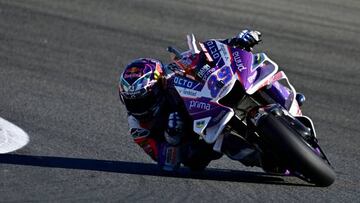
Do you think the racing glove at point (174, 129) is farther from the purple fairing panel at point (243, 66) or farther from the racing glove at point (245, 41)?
the racing glove at point (245, 41)

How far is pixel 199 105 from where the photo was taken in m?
7.54

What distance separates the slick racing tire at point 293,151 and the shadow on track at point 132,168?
0.71 meters

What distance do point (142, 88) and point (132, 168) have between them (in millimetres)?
759

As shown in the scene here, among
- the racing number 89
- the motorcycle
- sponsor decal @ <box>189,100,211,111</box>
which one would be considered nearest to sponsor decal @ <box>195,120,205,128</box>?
the motorcycle

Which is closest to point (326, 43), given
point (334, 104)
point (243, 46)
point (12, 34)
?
point (334, 104)

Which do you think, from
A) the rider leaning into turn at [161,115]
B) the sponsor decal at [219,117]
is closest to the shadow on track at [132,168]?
the rider leaning into turn at [161,115]

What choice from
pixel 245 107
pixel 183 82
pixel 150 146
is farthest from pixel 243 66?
pixel 150 146

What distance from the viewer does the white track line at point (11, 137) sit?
8.70 metres

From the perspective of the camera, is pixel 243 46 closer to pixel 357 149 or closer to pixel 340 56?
pixel 357 149

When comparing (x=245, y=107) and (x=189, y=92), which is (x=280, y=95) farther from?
(x=189, y=92)

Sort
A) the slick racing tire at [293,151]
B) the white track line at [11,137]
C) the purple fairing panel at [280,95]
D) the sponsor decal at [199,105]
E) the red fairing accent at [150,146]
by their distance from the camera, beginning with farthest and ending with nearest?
the white track line at [11,137] < the red fairing accent at [150,146] < the purple fairing panel at [280,95] < the sponsor decal at [199,105] < the slick racing tire at [293,151]

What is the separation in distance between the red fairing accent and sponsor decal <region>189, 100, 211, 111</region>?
0.63 meters

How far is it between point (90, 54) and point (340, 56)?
3435 millimetres

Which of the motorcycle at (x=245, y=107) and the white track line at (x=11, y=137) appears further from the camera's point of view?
the white track line at (x=11, y=137)
